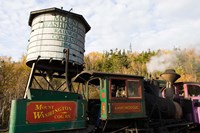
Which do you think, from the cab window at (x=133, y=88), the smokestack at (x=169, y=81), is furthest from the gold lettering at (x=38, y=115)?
the smokestack at (x=169, y=81)

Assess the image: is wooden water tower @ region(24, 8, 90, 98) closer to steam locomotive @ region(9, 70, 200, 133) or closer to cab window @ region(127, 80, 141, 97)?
steam locomotive @ region(9, 70, 200, 133)

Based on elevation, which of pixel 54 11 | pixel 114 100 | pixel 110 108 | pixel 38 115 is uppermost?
pixel 54 11

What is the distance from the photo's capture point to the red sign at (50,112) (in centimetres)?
657

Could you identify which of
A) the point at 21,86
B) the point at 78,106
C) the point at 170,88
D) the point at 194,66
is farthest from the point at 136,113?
the point at 194,66

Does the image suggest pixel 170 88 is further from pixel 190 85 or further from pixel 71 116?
pixel 71 116

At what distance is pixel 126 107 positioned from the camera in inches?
338

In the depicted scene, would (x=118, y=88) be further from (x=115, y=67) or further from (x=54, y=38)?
(x=115, y=67)

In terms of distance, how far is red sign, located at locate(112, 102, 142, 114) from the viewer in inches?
327

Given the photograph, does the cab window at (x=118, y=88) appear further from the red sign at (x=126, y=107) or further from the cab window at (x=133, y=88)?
the red sign at (x=126, y=107)

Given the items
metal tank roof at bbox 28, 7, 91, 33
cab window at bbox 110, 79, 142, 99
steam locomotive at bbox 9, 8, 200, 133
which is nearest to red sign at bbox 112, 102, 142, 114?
steam locomotive at bbox 9, 8, 200, 133

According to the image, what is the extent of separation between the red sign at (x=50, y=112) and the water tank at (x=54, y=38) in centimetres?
518

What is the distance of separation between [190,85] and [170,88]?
153cm

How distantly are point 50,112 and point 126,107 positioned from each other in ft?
10.3

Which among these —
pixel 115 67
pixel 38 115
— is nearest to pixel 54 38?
pixel 38 115
